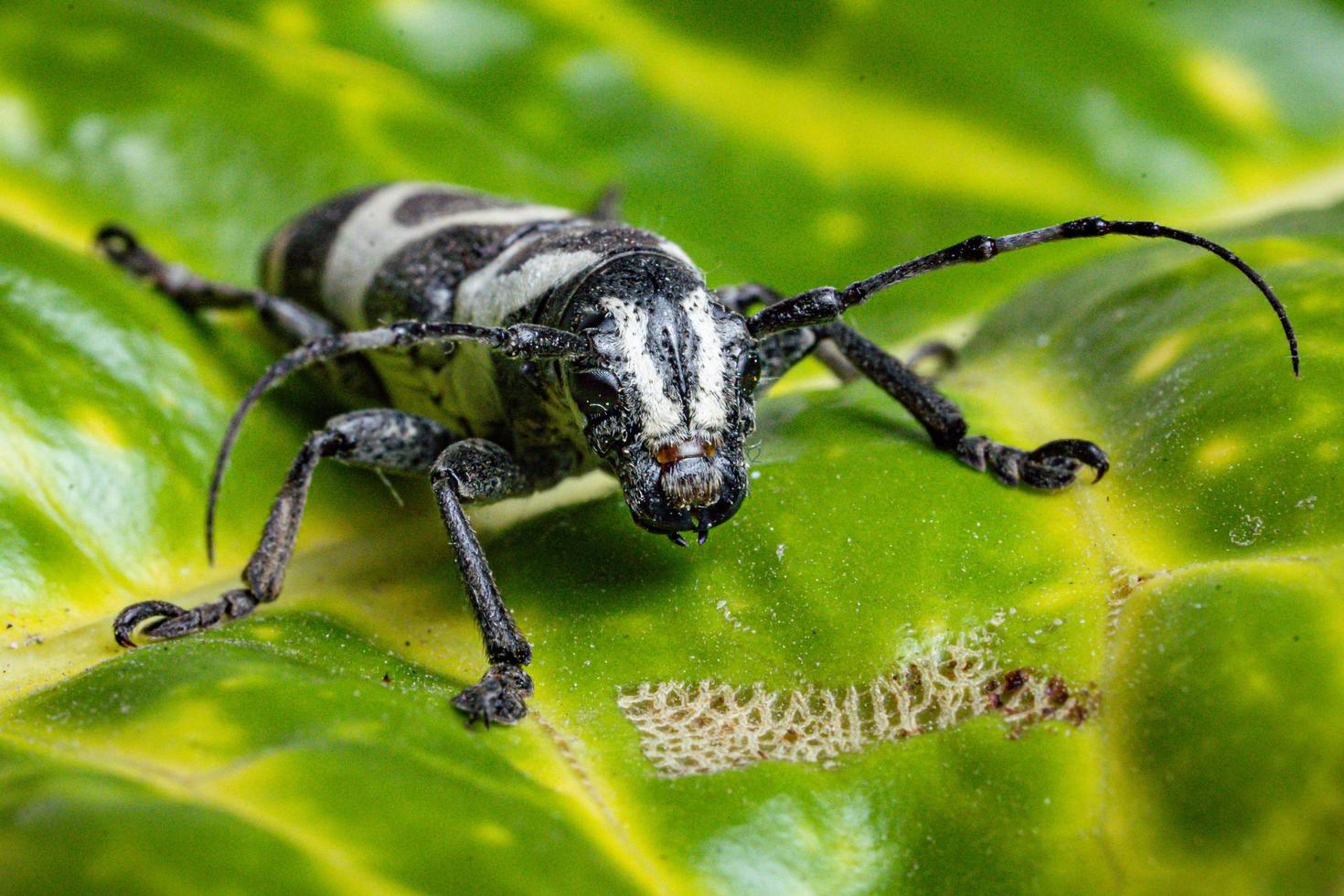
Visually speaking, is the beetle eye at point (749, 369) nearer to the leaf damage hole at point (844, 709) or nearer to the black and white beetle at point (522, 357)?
the black and white beetle at point (522, 357)

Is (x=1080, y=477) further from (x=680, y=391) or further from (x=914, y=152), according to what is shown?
(x=914, y=152)

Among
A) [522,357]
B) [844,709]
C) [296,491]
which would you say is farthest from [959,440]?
[296,491]

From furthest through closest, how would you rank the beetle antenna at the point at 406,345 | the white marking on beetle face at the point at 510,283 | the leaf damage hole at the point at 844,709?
the white marking on beetle face at the point at 510,283
the beetle antenna at the point at 406,345
the leaf damage hole at the point at 844,709

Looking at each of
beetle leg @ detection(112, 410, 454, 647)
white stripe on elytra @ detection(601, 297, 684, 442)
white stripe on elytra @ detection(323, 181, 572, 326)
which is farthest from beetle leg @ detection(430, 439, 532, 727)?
white stripe on elytra @ detection(323, 181, 572, 326)

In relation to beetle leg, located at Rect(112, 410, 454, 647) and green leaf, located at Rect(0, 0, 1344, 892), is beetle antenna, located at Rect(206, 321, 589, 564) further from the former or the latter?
green leaf, located at Rect(0, 0, 1344, 892)

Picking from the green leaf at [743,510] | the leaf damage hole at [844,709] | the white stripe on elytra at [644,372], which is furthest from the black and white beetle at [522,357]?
the leaf damage hole at [844,709]

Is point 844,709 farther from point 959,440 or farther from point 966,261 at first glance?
point 966,261
